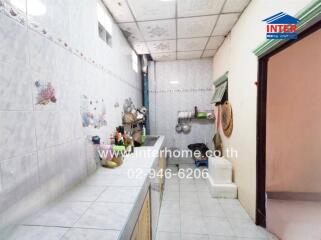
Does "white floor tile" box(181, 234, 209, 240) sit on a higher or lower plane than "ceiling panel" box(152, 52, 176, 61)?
lower

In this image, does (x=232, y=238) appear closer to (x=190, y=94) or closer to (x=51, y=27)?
(x=51, y=27)

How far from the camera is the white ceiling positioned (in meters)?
2.01

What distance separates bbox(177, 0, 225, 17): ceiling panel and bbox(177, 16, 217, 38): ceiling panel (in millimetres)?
117

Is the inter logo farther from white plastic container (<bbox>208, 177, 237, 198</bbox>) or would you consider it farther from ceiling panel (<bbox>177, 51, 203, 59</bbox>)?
ceiling panel (<bbox>177, 51, 203, 59</bbox>)

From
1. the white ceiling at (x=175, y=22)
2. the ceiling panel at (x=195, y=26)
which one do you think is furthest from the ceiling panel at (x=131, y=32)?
the ceiling panel at (x=195, y=26)

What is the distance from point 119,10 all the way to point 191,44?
5.06ft

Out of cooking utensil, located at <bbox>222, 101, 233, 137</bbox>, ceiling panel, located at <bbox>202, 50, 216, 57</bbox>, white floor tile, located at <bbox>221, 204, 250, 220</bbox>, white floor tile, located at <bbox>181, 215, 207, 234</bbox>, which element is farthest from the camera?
ceiling panel, located at <bbox>202, 50, 216, 57</bbox>

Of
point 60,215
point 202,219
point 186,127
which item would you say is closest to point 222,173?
point 202,219

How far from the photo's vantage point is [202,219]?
7.00ft

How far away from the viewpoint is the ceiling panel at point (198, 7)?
1974 millimetres

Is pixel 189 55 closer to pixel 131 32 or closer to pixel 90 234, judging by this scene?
pixel 131 32

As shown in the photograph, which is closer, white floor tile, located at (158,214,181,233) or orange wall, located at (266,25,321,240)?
white floor tile, located at (158,214,181,233)

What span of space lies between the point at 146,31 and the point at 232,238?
2.71m

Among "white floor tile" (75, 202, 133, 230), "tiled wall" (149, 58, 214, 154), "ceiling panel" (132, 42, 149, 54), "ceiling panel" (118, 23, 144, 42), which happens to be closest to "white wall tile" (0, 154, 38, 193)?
"white floor tile" (75, 202, 133, 230)
